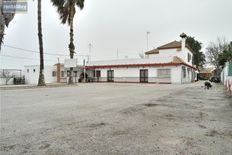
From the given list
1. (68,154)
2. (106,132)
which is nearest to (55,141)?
(68,154)

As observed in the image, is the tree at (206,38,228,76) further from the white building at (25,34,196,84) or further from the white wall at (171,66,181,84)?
the white wall at (171,66,181,84)

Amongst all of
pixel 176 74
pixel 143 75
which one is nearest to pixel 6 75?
pixel 143 75

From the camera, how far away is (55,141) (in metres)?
3.92

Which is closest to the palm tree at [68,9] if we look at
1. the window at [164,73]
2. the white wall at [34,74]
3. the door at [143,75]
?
the white wall at [34,74]

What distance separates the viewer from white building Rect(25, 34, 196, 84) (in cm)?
2903

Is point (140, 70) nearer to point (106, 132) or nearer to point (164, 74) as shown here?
point (164, 74)

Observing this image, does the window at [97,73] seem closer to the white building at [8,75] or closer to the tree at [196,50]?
the white building at [8,75]

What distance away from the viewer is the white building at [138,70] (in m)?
29.0

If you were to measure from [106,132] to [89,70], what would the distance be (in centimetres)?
3373

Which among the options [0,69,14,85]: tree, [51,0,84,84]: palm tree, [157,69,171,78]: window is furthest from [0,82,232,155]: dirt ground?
[0,69,14,85]: tree

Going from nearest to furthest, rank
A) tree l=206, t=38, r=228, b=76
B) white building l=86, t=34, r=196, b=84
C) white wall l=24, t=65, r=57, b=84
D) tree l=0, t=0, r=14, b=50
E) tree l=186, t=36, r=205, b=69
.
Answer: tree l=0, t=0, r=14, b=50 → white building l=86, t=34, r=196, b=84 → white wall l=24, t=65, r=57, b=84 → tree l=186, t=36, r=205, b=69 → tree l=206, t=38, r=228, b=76

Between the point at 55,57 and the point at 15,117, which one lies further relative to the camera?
the point at 55,57

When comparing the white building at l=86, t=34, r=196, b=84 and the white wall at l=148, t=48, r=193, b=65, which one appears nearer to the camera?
the white building at l=86, t=34, r=196, b=84

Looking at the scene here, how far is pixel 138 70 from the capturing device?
32.1 m
